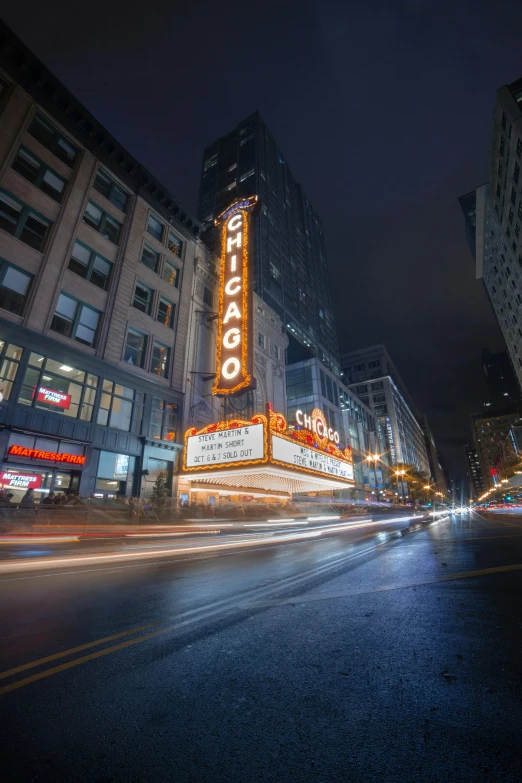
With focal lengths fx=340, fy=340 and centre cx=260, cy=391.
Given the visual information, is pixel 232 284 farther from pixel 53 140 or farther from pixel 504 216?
pixel 504 216

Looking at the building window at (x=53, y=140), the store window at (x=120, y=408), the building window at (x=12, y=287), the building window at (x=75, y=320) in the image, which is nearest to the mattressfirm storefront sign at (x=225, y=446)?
the store window at (x=120, y=408)

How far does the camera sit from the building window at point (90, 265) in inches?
882

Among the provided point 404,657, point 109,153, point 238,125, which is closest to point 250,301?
point 109,153

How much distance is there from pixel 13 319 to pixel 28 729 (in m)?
20.7

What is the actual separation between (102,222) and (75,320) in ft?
28.3

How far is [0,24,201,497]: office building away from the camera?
18266mm

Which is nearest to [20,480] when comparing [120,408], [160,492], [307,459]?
[120,408]

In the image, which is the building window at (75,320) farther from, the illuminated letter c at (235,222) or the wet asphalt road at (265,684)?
the wet asphalt road at (265,684)

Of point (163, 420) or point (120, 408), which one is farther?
point (163, 420)

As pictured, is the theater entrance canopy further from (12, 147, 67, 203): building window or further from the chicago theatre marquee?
(12, 147, 67, 203): building window

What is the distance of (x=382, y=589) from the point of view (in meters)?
5.90

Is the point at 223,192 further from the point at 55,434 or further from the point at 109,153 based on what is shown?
the point at 55,434

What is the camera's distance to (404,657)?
10.6 ft

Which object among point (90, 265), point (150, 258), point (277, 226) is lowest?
point (90, 265)
